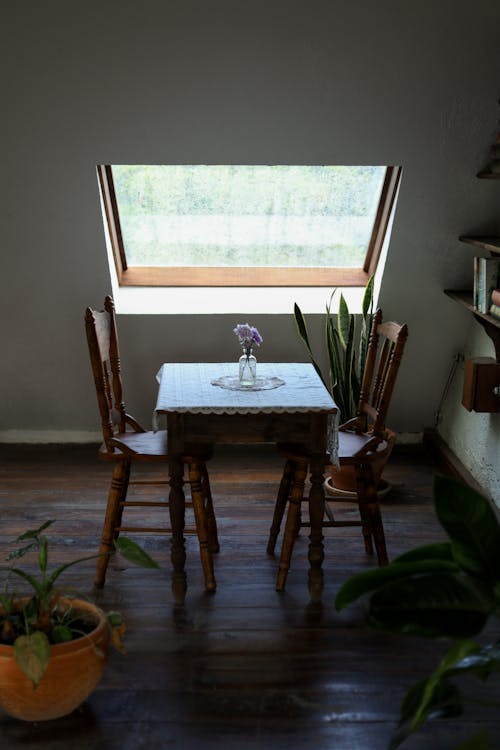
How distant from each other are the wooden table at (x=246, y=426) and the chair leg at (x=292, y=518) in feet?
0.21

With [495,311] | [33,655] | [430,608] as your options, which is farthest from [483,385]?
[33,655]

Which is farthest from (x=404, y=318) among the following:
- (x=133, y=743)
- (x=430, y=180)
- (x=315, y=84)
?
(x=133, y=743)

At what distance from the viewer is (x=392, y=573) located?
178 centimetres

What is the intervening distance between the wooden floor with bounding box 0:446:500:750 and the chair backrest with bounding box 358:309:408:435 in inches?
23.5

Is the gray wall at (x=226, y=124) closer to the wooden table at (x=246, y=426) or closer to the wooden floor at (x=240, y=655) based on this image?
the wooden floor at (x=240, y=655)

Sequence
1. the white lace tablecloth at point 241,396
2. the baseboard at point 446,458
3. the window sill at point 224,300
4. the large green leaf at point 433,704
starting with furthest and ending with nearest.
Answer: the window sill at point 224,300, the baseboard at point 446,458, the white lace tablecloth at point 241,396, the large green leaf at point 433,704

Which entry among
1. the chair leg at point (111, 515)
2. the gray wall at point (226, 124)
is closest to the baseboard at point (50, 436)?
the gray wall at point (226, 124)

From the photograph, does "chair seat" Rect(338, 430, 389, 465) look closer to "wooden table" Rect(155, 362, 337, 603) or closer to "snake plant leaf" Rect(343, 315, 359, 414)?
"wooden table" Rect(155, 362, 337, 603)

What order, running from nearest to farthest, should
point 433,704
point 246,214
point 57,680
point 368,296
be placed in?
point 433,704 < point 57,680 < point 368,296 < point 246,214

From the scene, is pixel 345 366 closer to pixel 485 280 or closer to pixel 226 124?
pixel 485 280

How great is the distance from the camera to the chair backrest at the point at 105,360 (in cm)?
318

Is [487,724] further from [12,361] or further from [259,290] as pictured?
[12,361]

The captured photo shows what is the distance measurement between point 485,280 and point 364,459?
1.11m

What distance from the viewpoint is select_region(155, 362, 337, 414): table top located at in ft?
9.86
